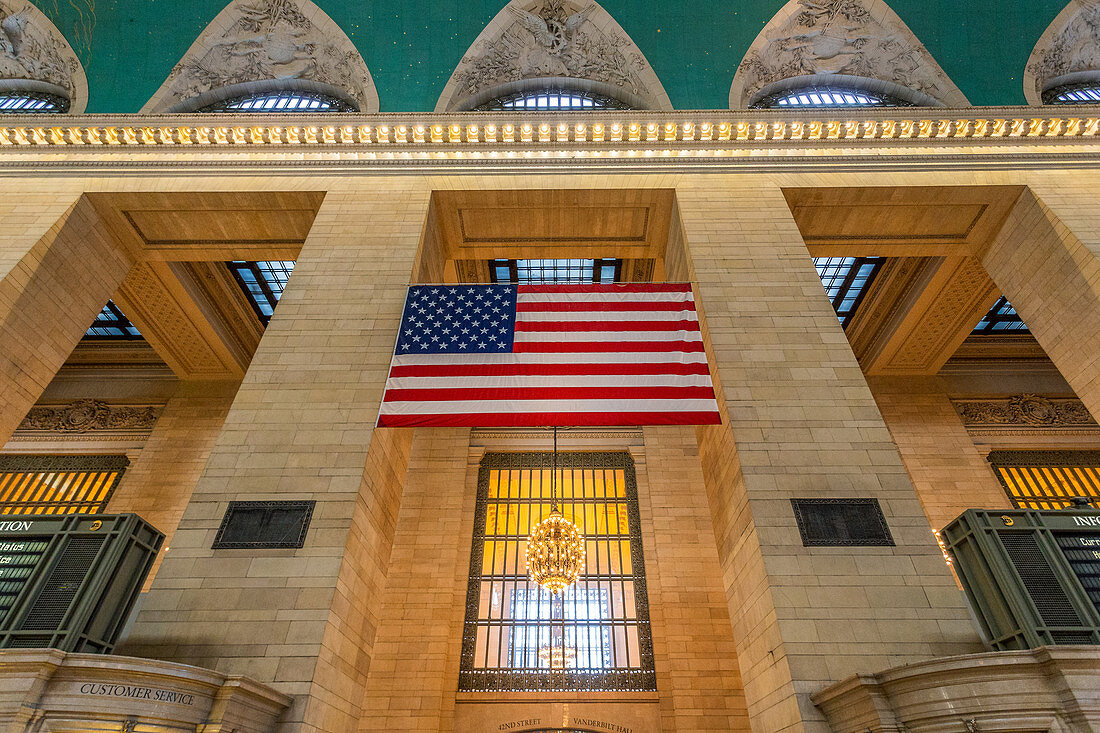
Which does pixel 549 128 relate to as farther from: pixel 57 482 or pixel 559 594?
pixel 57 482

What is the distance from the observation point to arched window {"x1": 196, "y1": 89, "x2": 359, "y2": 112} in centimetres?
1359

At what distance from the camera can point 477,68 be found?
13203 millimetres

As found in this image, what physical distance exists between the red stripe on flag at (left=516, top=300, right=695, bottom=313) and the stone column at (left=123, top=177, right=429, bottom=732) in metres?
2.07

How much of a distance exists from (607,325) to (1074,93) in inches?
499

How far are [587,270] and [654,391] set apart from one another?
713 cm

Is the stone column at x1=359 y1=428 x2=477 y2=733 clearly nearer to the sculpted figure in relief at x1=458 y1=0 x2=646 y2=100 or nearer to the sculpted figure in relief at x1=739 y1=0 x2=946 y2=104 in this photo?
the sculpted figure in relief at x1=458 y1=0 x2=646 y2=100

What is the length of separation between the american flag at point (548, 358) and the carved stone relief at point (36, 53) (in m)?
9.88

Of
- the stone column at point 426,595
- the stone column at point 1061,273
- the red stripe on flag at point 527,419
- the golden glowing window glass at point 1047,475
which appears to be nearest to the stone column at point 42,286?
the red stripe on flag at point 527,419

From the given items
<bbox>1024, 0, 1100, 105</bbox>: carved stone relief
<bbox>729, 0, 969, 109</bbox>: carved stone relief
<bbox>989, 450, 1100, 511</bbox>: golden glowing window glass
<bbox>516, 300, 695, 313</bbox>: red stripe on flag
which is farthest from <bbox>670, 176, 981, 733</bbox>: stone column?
<bbox>989, 450, 1100, 511</bbox>: golden glowing window glass

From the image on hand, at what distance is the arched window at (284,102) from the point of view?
13.6 meters

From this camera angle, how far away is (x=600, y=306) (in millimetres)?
9086

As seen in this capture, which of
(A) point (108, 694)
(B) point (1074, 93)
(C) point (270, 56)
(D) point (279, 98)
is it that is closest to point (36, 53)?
(C) point (270, 56)

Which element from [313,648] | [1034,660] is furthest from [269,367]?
[1034,660]

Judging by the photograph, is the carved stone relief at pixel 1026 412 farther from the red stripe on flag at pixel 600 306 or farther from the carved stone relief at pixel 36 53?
the carved stone relief at pixel 36 53
